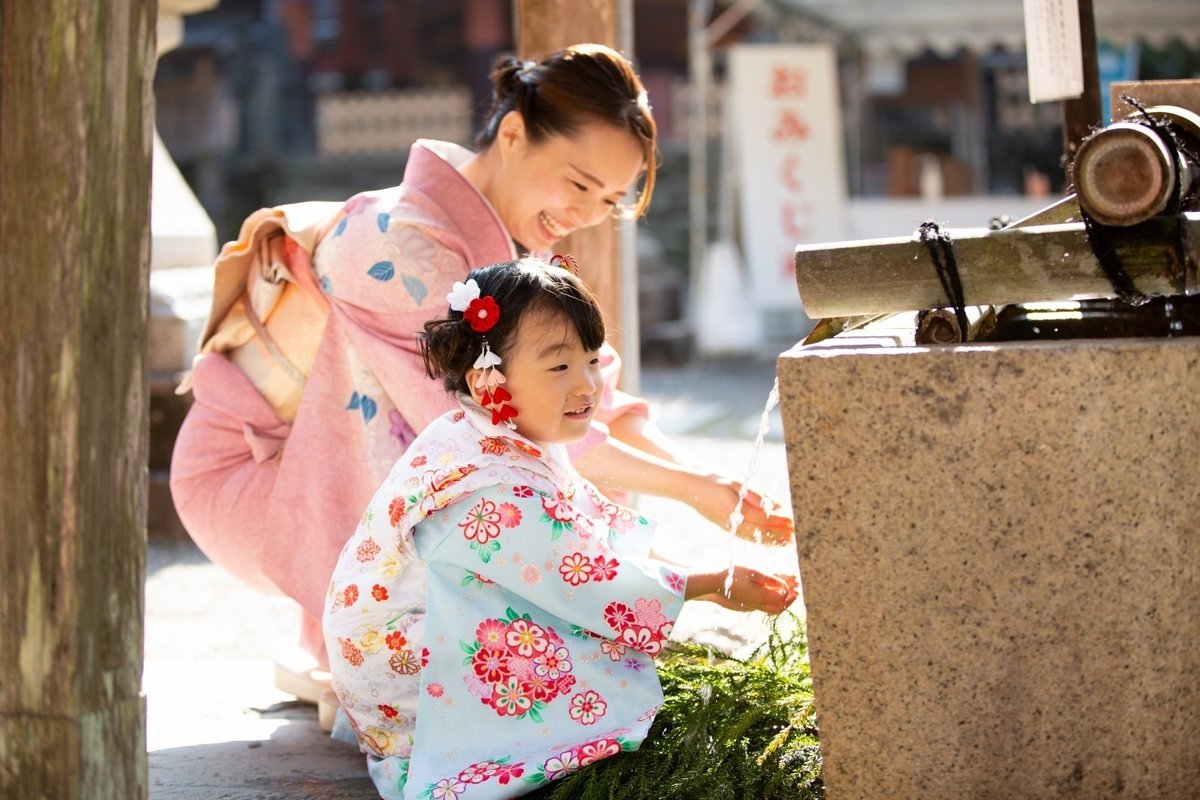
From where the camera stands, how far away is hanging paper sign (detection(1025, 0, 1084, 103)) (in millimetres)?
3457

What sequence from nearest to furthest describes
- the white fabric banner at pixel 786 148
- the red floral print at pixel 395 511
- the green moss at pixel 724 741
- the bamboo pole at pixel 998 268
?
1. the bamboo pole at pixel 998 268
2. the green moss at pixel 724 741
3. the red floral print at pixel 395 511
4. the white fabric banner at pixel 786 148

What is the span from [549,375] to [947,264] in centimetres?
76

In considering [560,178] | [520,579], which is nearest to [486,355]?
[520,579]

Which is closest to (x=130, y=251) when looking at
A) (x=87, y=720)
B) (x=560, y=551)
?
(x=87, y=720)

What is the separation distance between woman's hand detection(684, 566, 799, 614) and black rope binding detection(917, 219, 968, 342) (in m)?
0.62

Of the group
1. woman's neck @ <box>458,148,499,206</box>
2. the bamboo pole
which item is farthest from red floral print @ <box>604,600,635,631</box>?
Answer: woman's neck @ <box>458,148,499,206</box>

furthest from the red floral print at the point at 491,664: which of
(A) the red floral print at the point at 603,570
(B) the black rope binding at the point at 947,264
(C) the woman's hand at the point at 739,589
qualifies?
(B) the black rope binding at the point at 947,264

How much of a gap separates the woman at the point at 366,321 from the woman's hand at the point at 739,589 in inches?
15.3

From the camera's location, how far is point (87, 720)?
1.99 metres

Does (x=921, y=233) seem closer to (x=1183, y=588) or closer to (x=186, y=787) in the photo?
(x=1183, y=588)

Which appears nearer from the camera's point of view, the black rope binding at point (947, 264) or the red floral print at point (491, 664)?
the black rope binding at point (947, 264)

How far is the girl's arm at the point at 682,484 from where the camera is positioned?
2730 mm

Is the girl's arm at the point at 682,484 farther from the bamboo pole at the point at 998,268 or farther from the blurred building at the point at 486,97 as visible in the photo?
the blurred building at the point at 486,97

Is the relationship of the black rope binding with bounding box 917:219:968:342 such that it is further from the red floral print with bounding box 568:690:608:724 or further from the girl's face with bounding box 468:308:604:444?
the red floral print with bounding box 568:690:608:724
